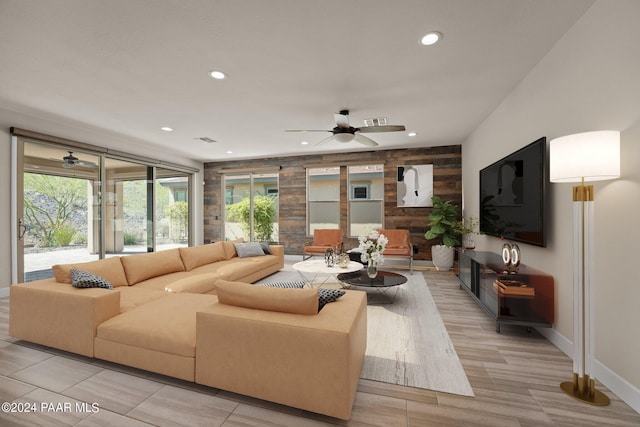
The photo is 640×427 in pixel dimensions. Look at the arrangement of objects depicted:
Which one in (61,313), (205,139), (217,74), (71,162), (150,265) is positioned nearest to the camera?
(61,313)

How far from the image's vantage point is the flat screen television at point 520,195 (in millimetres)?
2584

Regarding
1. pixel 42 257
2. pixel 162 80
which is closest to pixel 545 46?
pixel 162 80

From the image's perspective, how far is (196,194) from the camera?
7.73 m

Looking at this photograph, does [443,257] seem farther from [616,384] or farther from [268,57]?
[268,57]

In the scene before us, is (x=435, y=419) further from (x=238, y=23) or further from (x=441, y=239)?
(x=441, y=239)

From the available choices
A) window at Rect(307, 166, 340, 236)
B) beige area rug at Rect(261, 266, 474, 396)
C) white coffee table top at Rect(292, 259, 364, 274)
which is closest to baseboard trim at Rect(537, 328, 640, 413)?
beige area rug at Rect(261, 266, 474, 396)

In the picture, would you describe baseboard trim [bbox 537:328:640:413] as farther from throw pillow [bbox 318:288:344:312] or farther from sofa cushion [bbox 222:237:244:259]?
sofa cushion [bbox 222:237:244:259]

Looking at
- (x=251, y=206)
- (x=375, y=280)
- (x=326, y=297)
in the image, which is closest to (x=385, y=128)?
(x=375, y=280)

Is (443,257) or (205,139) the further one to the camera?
(443,257)

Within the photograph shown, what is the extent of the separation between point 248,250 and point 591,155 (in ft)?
15.6

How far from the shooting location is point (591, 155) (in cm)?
178

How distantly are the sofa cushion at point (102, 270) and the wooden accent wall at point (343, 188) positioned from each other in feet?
14.5

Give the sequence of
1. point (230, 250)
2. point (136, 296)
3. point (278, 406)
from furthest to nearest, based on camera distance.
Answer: point (230, 250) < point (136, 296) < point (278, 406)

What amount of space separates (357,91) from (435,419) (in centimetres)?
327
